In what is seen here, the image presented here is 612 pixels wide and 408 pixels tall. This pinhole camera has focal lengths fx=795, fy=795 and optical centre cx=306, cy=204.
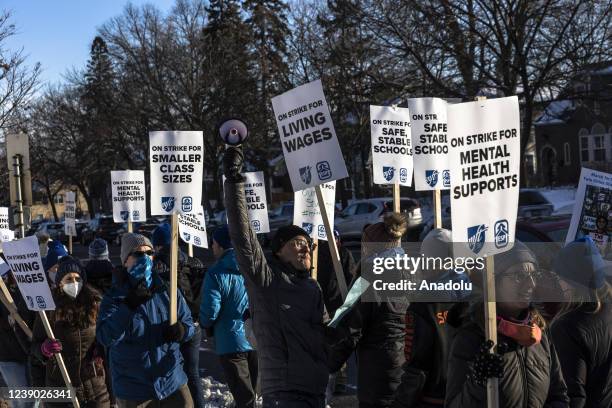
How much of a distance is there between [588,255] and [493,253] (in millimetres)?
702

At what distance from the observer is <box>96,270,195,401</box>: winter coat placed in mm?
5008

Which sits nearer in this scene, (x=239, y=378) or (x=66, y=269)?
(x=66, y=269)

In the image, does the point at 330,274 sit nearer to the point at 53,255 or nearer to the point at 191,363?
the point at 191,363

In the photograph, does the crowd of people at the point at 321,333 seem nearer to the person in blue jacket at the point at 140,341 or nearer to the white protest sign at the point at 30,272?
the person in blue jacket at the point at 140,341

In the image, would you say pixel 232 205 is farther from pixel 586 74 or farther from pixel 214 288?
pixel 586 74

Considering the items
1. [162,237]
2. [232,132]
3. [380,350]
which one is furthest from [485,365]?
[162,237]

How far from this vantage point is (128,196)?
12.2 metres

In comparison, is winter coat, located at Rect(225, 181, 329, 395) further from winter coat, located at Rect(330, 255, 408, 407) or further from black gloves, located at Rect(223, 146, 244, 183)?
winter coat, located at Rect(330, 255, 408, 407)

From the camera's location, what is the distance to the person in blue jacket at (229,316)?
630 centimetres

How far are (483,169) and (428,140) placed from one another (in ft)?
12.5

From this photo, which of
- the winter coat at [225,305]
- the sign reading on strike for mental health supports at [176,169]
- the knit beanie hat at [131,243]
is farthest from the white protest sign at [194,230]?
the knit beanie hat at [131,243]

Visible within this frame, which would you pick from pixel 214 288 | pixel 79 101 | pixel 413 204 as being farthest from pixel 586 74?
pixel 79 101

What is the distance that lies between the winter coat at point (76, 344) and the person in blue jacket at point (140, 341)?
35.5 inches

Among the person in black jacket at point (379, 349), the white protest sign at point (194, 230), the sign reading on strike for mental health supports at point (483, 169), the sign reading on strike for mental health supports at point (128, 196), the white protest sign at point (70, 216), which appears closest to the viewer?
the sign reading on strike for mental health supports at point (483, 169)
